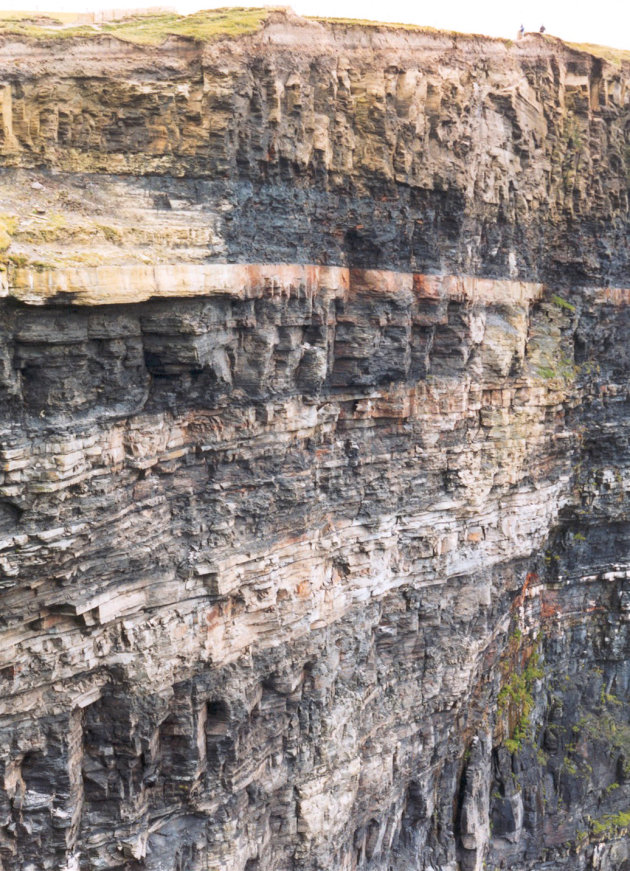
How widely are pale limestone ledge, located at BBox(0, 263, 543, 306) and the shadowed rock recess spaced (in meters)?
0.04

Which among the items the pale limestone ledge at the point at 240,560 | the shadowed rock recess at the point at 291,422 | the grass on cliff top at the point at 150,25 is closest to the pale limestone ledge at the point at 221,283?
the shadowed rock recess at the point at 291,422

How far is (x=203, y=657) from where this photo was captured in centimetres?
1373

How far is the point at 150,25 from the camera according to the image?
44.8ft

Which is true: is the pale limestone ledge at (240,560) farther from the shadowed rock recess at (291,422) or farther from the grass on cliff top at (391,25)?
the grass on cliff top at (391,25)

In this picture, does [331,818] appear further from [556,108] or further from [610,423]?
[556,108]

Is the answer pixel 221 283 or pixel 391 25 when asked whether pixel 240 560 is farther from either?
pixel 391 25

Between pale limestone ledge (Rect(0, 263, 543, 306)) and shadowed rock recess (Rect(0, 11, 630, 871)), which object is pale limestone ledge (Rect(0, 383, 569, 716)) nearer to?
shadowed rock recess (Rect(0, 11, 630, 871))

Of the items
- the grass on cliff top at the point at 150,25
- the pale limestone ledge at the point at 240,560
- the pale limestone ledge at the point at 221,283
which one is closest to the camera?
the pale limestone ledge at the point at 221,283

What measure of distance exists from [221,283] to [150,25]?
14.8 feet

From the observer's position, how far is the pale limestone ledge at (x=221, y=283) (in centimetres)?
1040

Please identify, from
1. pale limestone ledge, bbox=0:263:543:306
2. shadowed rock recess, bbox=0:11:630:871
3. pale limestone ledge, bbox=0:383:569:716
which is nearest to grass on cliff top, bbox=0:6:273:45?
shadowed rock recess, bbox=0:11:630:871

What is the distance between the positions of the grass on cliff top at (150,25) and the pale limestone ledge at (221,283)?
340cm

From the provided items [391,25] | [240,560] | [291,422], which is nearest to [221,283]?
[291,422]

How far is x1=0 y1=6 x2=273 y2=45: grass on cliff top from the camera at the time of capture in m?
12.6
